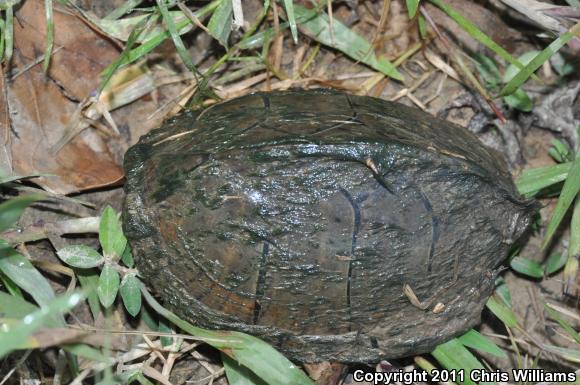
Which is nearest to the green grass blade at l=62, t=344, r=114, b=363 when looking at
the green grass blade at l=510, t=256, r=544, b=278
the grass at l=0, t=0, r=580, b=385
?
the grass at l=0, t=0, r=580, b=385

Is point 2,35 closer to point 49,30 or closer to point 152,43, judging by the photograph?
point 49,30

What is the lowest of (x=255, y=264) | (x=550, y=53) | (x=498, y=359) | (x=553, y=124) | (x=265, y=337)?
(x=498, y=359)

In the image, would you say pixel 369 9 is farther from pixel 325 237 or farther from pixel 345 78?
pixel 325 237

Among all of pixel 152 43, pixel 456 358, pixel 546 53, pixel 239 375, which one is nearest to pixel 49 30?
pixel 152 43

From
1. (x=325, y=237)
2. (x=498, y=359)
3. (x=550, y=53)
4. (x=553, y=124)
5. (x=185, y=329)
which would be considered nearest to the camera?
(x=325, y=237)

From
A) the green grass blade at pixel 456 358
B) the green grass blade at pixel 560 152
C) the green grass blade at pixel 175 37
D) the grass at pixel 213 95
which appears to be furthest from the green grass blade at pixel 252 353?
the green grass blade at pixel 560 152

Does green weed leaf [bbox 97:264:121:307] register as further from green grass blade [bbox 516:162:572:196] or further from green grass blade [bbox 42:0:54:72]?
green grass blade [bbox 516:162:572:196]

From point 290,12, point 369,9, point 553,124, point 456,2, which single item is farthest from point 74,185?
point 553,124
